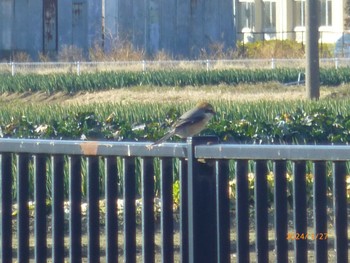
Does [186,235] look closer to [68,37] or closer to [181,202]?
[181,202]

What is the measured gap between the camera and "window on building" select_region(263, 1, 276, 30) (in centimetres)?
6234

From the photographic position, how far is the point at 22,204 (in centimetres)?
535

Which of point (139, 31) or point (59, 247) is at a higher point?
point (139, 31)

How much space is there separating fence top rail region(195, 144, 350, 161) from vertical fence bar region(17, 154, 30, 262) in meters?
Result: 0.95

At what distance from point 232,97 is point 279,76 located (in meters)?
4.07

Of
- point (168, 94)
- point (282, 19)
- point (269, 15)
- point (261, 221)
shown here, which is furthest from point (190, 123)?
point (269, 15)

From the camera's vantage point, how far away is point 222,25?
45.9 metres

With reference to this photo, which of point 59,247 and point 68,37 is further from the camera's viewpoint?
point 68,37

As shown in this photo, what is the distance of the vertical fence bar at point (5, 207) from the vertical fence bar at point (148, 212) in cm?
74

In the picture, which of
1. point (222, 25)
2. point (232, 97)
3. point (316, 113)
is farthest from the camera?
point (222, 25)

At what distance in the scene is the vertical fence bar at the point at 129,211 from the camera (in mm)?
5094

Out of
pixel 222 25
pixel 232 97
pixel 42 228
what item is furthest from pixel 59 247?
pixel 222 25

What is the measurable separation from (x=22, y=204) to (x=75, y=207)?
30 centimetres

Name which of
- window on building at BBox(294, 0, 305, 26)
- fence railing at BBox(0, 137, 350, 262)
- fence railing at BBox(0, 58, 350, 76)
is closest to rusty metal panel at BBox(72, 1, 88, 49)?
fence railing at BBox(0, 58, 350, 76)
